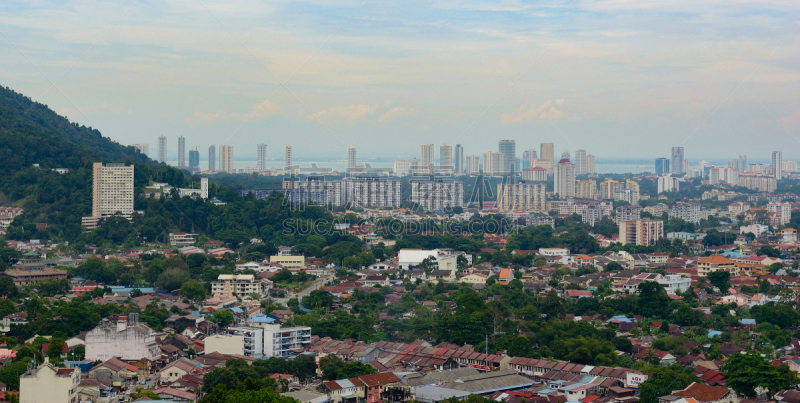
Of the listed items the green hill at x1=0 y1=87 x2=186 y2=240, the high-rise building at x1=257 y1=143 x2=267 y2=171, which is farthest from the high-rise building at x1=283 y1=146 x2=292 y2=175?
the green hill at x1=0 y1=87 x2=186 y2=240

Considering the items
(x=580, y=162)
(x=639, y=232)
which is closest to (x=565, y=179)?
(x=580, y=162)

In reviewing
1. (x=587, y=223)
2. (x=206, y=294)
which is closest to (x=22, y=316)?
(x=206, y=294)

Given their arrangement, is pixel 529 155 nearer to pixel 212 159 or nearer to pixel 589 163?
pixel 589 163

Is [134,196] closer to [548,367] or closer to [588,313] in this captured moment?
[588,313]

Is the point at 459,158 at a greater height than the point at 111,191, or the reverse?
the point at 459,158

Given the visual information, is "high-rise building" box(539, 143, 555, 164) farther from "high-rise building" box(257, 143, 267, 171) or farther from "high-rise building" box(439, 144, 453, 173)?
"high-rise building" box(257, 143, 267, 171)

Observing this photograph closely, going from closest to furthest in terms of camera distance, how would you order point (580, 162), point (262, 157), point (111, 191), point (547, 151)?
1. point (111, 191)
2. point (262, 157)
3. point (547, 151)
4. point (580, 162)
